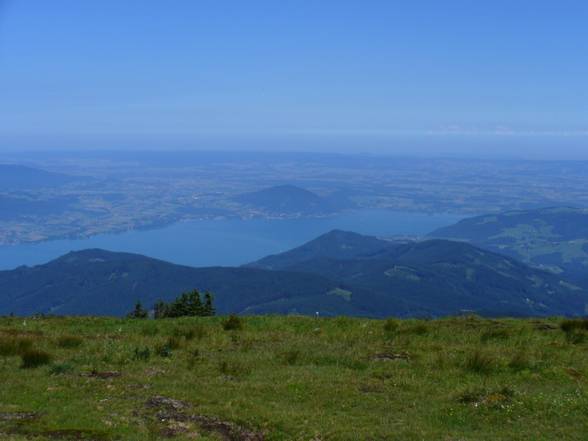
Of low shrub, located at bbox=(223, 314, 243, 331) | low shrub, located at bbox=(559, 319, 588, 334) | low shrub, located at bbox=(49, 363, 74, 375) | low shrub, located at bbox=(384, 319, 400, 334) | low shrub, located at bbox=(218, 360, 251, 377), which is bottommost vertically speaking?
low shrub, located at bbox=(223, 314, 243, 331)

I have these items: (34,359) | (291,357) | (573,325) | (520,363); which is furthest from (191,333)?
(573,325)

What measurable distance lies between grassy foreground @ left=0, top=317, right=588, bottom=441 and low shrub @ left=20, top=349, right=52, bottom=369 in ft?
0.09

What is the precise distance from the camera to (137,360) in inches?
615

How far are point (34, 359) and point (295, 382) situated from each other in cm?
710

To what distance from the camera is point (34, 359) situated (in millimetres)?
14938

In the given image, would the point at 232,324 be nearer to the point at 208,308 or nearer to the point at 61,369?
the point at 208,308

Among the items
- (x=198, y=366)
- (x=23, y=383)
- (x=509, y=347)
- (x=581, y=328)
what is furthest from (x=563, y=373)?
(x=23, y=383)

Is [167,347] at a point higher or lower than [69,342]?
higher

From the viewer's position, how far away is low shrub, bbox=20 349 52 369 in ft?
48.4

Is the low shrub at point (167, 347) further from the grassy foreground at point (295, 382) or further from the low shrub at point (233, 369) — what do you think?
the low shrub at point (233, 369)

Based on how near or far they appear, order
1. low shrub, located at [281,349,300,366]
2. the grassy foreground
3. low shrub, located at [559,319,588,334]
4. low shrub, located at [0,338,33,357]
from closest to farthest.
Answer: the grassy foreground
low shrub, located at [281,349,300,366]
low shrub, located at [0,338,33,357]
low shrub, located at [559,319,588,334]

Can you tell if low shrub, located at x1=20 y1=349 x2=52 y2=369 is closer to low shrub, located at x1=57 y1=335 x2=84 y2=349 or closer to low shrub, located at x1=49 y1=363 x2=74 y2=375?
low shrub, located at x1=49 y1=363 x2=74 y2=375

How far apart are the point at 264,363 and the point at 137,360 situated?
3549 millimetres

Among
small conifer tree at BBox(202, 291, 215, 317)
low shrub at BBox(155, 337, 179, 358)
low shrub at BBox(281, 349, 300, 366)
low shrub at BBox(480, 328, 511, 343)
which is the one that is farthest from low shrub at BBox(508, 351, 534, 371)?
small conifer tree at BBox(202, 291, 215, 317)
